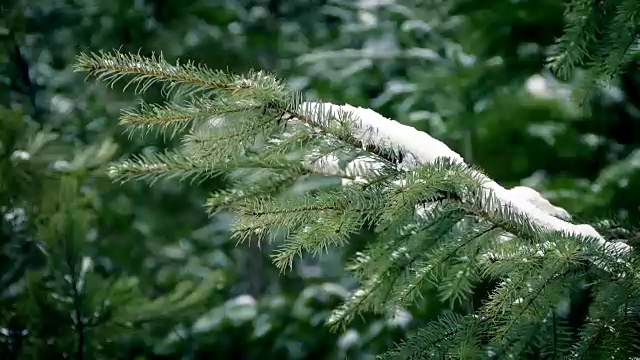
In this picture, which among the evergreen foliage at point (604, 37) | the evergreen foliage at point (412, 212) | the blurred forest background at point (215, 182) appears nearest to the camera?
the evergreen foliage at point (412, 212)

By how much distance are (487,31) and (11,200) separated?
5.56 feet

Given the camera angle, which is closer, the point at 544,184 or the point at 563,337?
the point at 563,337

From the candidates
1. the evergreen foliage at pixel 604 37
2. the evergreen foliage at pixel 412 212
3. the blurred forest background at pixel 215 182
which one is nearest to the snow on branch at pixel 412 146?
the evergreen foliage at pixel 412 212

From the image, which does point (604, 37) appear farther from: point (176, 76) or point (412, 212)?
point (176, 76)

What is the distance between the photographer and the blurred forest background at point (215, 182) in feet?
6.41

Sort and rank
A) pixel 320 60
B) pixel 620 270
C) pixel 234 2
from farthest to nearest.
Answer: pixel 234 2 < pixel 320 60 < pixel 620 270

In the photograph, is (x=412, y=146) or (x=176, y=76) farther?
(x=412, y=146)

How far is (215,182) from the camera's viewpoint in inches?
Answer: 125

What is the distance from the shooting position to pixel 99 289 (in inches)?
74.9

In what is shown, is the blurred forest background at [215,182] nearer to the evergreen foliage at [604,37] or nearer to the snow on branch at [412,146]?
the evergreen foliage at [604,37]

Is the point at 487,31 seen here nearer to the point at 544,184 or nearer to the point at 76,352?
the point at 544,184

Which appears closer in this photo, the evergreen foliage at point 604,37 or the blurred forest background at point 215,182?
the evergreen foliage at point 604,37

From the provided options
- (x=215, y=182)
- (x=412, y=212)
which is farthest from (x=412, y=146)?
(x=215, y=182)

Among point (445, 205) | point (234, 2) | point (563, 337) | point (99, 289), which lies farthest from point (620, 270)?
point (234, 2)
